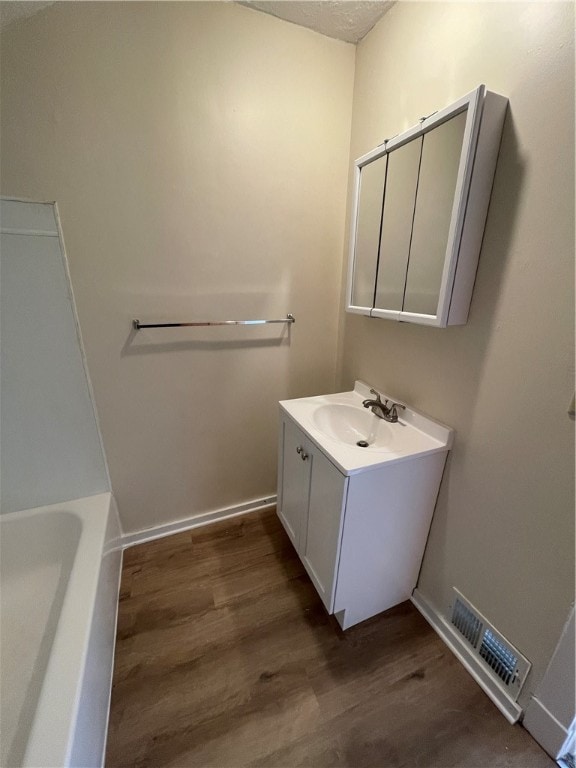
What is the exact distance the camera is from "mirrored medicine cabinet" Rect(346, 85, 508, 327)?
0.89 meters

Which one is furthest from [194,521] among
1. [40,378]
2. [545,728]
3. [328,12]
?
[328,12]

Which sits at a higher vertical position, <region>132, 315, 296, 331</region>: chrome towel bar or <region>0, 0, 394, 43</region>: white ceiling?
<region>0, 0, 394, 43</region>: white ceiling

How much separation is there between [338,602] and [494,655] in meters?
0.55

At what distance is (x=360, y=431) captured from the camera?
4.72 ft

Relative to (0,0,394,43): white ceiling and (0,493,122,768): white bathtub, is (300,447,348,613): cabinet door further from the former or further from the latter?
(0,0,394,43): white ceiling

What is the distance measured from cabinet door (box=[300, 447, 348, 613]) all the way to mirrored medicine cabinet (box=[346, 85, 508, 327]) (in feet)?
2.02

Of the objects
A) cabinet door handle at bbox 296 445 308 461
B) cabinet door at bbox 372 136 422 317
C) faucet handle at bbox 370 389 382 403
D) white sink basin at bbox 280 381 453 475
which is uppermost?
cabinet door at bbox 372 136 422 317

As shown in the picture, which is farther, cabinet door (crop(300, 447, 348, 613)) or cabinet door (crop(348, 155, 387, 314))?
cabinet door (crop(348, 155, 387, 314))

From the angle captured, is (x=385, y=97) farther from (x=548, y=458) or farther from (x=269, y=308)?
(x=548, y=458)

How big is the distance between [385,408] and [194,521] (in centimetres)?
125

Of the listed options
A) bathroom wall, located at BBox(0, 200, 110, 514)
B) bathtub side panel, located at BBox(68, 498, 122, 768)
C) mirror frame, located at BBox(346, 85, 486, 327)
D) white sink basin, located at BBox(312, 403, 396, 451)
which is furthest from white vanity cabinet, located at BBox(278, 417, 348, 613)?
bathroom wall, located at BBox(0, 200, 110, 514)

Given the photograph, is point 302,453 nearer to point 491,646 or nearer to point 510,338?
point 510,338

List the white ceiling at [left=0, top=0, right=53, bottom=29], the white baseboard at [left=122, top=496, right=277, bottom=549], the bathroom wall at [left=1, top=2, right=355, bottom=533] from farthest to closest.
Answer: the white baseboard at [left=122, top=496, right=277, bottom=549]
the bathroom wall at [left=1, top=2, right=355, bottom=533]
the white ceiling at [left=0, top=0, right=53, bottom=29]

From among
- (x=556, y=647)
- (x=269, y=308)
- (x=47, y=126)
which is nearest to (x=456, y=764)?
(x=556, y=647)
